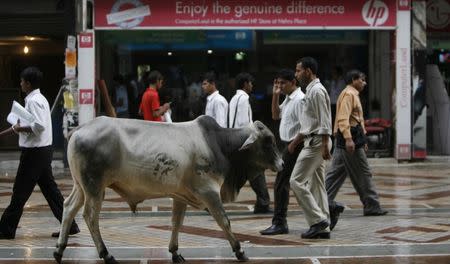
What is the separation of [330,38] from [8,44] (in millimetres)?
7566

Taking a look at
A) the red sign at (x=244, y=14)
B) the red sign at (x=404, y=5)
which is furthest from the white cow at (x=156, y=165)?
the red sign at (x=404, y=5)

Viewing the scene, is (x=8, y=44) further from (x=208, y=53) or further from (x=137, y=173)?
(x=137, y=173)

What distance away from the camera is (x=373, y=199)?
1066 cm

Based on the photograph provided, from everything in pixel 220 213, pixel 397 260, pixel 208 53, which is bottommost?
pixel 397 260

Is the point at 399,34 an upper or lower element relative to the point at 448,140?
upper

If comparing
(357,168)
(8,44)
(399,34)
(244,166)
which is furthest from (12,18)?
(244,166)

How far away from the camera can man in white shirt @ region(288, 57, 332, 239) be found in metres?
8.73

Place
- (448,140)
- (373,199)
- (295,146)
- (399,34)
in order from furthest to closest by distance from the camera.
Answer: (448,140) < (399,34) < (373,199) < (295,146)

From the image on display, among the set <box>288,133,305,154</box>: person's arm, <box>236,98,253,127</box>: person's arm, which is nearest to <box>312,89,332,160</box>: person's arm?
<box>288,133,305,154</box>: person's arm

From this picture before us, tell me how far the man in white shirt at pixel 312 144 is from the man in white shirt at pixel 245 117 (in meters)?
2.06

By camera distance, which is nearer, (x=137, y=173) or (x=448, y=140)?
(x=137, y=173)

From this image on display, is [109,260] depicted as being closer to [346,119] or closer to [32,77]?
[32,77]

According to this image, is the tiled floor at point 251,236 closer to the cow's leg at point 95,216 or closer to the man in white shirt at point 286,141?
the man in white shirt at point 286,141

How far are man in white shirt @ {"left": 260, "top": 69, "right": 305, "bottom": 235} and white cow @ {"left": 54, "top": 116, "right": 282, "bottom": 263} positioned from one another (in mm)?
1403
